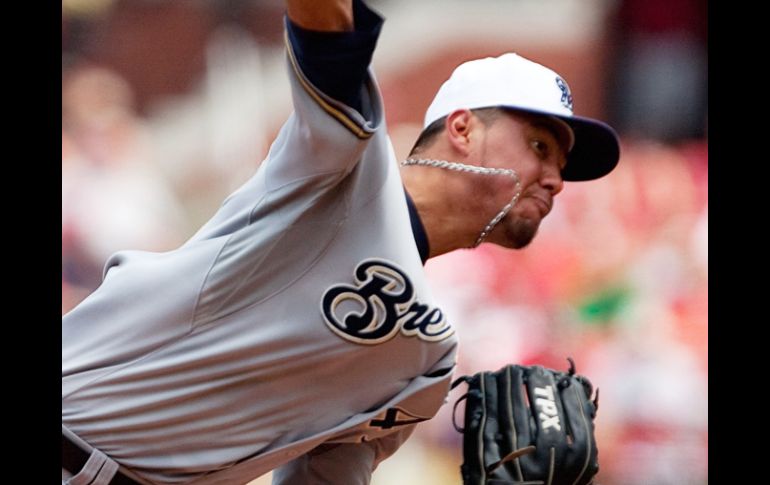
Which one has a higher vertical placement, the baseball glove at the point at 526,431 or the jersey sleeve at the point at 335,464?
the baseball glove at the point at 526,431

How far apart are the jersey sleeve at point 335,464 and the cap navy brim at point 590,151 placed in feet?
1.91

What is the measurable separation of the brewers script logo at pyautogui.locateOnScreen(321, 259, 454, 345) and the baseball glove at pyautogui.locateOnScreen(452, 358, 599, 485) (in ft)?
1.09

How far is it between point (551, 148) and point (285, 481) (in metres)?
0.76

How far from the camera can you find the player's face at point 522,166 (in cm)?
199

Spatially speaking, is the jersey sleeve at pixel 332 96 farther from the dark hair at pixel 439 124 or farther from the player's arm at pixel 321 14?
the dark hair at pixel 439 124

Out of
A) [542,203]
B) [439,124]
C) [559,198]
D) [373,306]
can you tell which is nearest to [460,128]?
[439,124]

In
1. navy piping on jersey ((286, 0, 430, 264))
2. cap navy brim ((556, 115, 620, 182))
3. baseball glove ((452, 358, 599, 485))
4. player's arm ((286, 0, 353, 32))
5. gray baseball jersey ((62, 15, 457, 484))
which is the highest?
player's arm ((286, 0, 353, 32))

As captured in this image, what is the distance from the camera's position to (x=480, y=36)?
4.54m

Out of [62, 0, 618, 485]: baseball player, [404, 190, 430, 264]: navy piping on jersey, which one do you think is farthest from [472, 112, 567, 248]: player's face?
[62, 0, 618, 485]: baseball player

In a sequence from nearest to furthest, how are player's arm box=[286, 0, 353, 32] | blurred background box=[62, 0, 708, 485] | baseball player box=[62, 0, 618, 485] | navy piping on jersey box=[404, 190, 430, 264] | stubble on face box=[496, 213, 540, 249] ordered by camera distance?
player's arm box=[286, 0, 353, 32] < baseball player box=[62, 0, 618, 485] < navy piping on jersey box=[404, 190, 430, 264] < stubble on face box=[496, 213, 540, 249] < blurred background box=[62, 0, 708, 485]

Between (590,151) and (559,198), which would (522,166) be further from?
(559,198)

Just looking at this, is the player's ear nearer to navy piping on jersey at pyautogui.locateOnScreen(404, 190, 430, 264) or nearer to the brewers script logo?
navy piping on jersey at pyautogui.locateOnScreen(404, 190, 430, 264)

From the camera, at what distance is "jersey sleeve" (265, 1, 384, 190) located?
1.51 meters

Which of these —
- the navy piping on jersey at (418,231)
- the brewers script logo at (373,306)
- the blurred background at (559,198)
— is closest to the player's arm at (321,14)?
the brewers script logo at (373,306)
